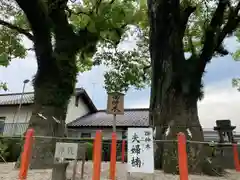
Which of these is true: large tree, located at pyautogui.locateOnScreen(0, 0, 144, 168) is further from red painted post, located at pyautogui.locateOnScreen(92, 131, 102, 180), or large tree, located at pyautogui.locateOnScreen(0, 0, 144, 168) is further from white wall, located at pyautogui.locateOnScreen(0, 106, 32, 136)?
white wall, located at pyautogui.locateOnScreen(0, 106, 32, 136)

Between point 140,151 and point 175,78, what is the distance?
12.9ft

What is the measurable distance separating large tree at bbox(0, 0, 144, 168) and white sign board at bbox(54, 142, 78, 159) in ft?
8.61

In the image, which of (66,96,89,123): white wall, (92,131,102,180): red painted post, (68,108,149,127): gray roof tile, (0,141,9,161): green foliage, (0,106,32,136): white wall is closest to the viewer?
(92,131,102,180): red painted post

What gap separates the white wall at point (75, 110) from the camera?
739 inches

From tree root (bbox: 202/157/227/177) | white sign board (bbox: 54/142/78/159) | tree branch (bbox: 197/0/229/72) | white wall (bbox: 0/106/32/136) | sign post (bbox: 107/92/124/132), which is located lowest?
tree root (bbox: 202/157/227/177)

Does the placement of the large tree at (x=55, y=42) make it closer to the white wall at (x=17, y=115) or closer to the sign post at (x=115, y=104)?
the sign post at (x=115, y=104)

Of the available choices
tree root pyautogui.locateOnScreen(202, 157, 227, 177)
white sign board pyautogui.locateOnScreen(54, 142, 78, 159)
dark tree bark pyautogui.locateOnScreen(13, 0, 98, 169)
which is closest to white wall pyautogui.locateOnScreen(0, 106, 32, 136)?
dark tree bark pyautogui.locateOnScreen(13, 0, 98, 169)

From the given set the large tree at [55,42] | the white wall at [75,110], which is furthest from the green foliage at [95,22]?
the white wall at [75,110]

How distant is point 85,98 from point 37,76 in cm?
1396

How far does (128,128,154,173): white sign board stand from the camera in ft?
14.1

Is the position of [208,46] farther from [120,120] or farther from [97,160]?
[120,120]

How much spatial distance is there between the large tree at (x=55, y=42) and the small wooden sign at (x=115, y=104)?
2525 mm

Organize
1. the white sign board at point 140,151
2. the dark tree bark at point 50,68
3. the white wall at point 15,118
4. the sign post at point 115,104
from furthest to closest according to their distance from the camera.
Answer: the white wall at point 15,118, the dark tree bark at point 50,68, the sign post at point 115,104, the white sign board at point 140,151

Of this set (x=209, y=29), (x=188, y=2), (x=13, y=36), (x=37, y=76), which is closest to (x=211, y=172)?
(x=209, y=29)
